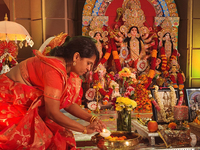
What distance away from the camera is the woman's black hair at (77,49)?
5.86ft

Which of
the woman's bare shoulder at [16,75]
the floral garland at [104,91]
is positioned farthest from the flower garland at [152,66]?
the woman's bare shoulder at [16,75]

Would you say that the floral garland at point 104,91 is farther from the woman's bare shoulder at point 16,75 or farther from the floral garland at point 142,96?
the woman's bare shoulder at point 16,75

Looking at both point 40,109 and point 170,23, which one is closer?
point 40,109

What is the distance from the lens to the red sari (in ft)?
5.60

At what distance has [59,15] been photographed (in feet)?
Result: 20.5

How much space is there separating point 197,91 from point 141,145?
88 cm

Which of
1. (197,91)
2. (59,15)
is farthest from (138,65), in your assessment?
(197,91)

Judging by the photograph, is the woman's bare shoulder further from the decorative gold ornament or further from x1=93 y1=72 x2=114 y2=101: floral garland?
the decorative gold ornament

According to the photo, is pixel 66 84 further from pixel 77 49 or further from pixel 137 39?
pixel 137 39

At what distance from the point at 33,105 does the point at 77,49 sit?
1.58ft

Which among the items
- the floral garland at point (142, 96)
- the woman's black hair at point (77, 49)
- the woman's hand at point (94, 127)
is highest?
the woman's black hair at point (77, 49)

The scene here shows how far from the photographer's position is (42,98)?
1823 millimetres

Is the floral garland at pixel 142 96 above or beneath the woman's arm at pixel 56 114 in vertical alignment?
beneath

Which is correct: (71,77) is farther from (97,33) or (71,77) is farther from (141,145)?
(97,33)
